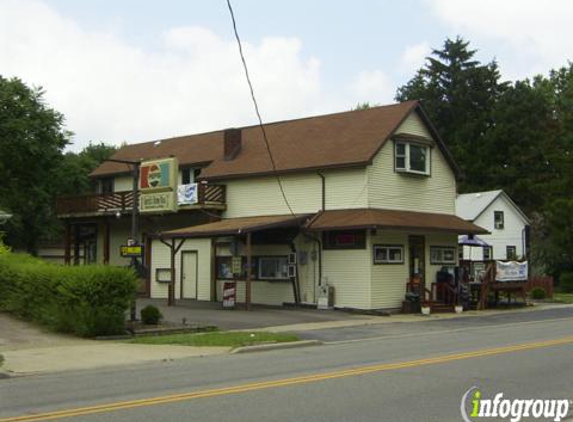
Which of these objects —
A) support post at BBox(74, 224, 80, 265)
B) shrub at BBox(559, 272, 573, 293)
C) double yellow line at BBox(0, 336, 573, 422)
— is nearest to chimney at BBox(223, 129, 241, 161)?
support post at BBox(74, 224, 80, 265)

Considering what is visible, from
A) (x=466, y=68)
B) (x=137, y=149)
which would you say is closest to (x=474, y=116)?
(x=466, y=68)

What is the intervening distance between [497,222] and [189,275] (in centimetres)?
2615

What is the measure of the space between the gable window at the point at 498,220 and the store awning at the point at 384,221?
22.0m

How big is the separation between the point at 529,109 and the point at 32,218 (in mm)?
41261

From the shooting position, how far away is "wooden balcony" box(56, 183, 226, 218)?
34.2m

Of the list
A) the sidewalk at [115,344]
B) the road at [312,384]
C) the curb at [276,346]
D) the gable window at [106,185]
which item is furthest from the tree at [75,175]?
the road at [312,384]

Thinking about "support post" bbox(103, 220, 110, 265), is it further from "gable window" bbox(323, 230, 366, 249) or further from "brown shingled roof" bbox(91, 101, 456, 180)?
"gable window" bbox(323, 230, 366, 249)

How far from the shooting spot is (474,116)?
2830 inches

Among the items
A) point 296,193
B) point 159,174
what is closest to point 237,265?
point 296,193

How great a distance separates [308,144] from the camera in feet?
110

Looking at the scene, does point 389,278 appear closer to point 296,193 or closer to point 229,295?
point 296,193

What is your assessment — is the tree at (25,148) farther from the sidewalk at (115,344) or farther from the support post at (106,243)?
the sidewalk at (115,344)

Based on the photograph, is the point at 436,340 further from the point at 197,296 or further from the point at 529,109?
the point at 529,109

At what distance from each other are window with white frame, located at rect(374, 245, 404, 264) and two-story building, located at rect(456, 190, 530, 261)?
2223 centimetres
